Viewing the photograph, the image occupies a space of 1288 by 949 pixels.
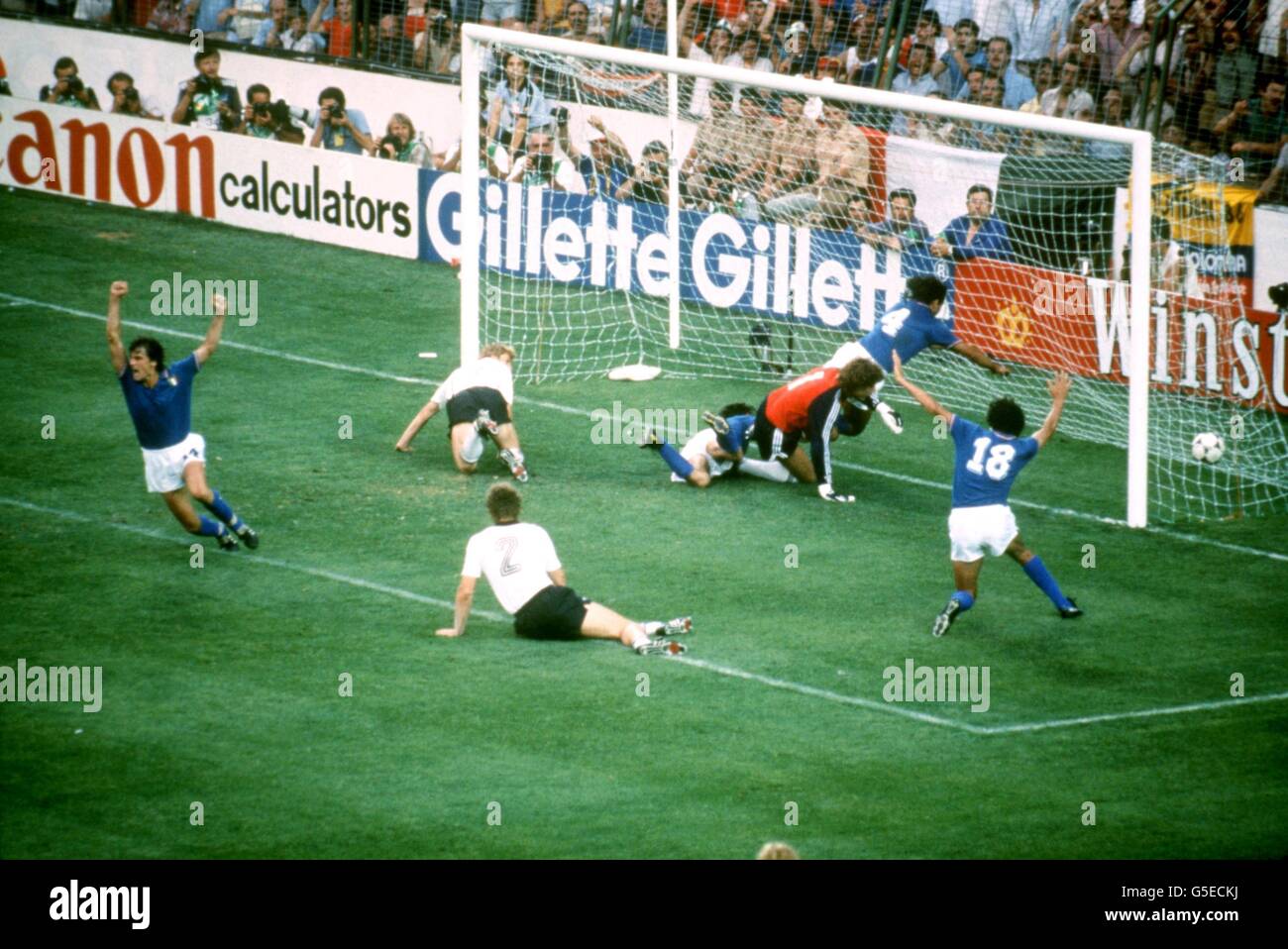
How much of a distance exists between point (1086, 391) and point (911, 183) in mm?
3211

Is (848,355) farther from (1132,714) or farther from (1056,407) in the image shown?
(1132,714)

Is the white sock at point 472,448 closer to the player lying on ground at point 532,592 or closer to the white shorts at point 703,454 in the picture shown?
the white shorts at point 703,454

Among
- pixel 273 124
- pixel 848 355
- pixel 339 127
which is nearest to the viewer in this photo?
pixel 848 355

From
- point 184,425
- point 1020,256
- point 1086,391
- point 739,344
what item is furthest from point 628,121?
point 184,425

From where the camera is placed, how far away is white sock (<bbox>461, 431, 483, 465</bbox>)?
17312 millimetres

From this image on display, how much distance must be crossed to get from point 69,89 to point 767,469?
14521mm

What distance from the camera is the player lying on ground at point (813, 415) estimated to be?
55.5ft

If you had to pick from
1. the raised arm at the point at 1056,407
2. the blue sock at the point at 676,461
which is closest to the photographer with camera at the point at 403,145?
the blue sock at the point at 676,461

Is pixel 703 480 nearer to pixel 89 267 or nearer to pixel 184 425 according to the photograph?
pixel 184 425

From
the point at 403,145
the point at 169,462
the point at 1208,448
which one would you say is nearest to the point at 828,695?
the point at 169,462

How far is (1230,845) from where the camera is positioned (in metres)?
10.8

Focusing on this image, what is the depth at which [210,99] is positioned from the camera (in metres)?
26.9
